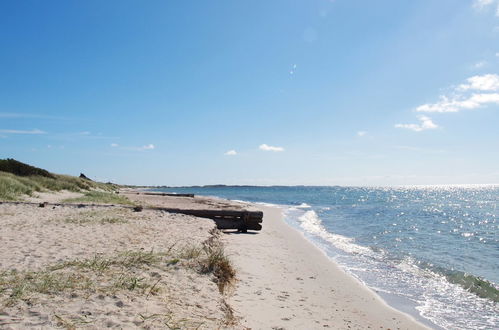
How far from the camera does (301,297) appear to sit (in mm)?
8281

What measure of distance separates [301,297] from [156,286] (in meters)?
3.52

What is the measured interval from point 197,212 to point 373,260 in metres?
9.07

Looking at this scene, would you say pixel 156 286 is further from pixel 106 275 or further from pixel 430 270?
pixel 430 270

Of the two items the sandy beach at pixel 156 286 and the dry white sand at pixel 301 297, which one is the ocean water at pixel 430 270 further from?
the sandy beach at pixel 156 286

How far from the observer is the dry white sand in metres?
6.79

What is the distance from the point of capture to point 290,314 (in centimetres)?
696

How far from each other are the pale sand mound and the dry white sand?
39.2 inches

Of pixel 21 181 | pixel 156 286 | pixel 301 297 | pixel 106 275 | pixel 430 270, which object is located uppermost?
pixel 21 181

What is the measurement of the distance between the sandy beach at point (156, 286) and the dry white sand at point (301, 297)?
28 millimetres

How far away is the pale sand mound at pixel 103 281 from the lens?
5.04m

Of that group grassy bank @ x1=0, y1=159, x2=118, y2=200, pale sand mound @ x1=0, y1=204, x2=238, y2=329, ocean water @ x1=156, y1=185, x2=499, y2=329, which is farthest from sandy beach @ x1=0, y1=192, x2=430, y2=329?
grassy bank @ x1=0, y1=159, x2=118, y2=200

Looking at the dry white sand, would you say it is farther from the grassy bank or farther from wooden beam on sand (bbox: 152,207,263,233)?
the grassy bank

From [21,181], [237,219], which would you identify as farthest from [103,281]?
[21,181]

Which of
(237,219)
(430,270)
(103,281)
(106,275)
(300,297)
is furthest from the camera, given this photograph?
(237,219)
